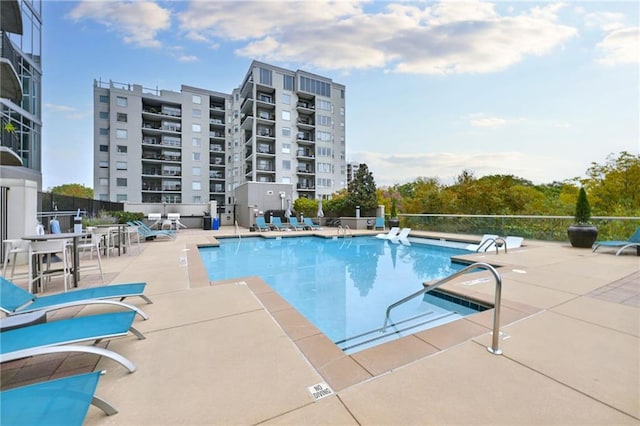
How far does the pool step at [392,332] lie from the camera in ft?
11.4

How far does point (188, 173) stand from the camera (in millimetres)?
34312

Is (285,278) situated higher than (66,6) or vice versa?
(66,6)

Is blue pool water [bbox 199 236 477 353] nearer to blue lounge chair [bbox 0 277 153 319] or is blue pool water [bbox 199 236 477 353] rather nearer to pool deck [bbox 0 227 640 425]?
pool deck [bbox 0 227 640 425]

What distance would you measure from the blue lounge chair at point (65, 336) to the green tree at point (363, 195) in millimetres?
15810

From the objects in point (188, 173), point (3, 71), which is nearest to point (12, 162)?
point (3, 71)

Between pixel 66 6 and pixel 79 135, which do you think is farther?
pixel 79 135

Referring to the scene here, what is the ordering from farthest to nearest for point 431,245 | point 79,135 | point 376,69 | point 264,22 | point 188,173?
point 188,173 → point 79,135 → point 376,69 → point 431,245 → point 264,22

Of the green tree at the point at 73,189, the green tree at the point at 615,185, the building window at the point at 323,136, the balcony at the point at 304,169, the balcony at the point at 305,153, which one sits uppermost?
the building window at the point at 323,136

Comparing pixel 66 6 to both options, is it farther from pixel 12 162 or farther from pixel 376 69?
pixel 376 69

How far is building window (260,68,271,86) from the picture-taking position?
101 ft

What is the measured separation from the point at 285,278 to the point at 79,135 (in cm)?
3664

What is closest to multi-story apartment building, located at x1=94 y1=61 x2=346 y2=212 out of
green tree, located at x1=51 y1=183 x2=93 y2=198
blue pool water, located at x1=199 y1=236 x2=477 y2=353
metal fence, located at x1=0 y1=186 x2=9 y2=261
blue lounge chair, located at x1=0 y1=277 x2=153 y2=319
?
blue pool water, located at x1=199 y1=236 x2=477 y2=353

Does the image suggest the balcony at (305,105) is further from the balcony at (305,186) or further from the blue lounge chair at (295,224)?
the blue lounge chair at (295,224)

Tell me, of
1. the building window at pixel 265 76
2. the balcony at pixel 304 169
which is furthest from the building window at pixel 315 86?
the balcony at pixel 304 169
